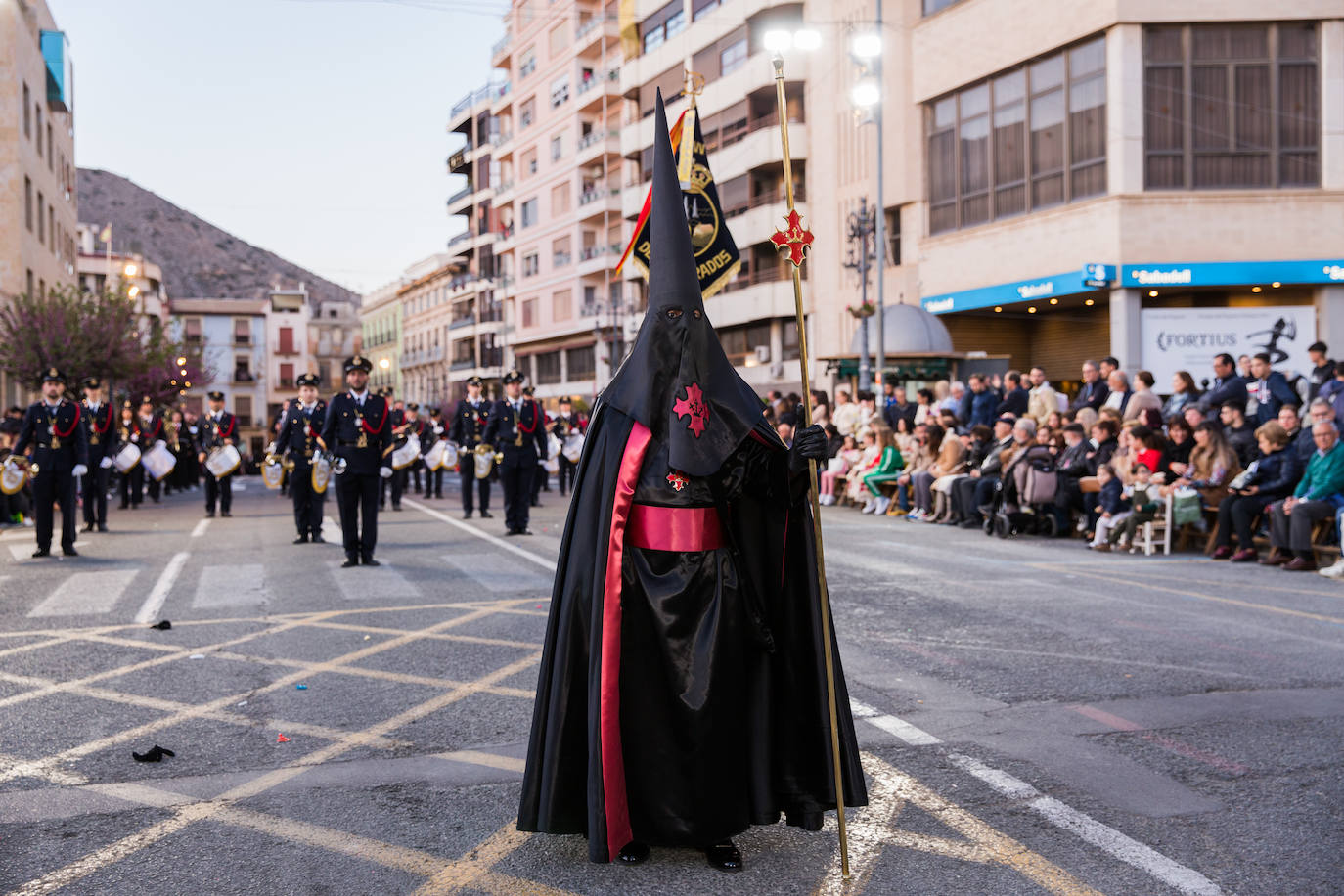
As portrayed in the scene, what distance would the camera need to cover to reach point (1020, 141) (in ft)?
96.1

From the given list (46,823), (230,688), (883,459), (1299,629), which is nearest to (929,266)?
(883,459)

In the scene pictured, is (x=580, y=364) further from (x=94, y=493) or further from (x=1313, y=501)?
(x=1313, y=501)

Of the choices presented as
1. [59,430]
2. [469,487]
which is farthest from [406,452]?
[59,430]

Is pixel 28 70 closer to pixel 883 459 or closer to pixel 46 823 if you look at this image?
pixel 883 459

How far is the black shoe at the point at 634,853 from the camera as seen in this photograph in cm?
407

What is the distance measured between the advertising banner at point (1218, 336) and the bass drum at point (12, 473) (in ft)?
68.6

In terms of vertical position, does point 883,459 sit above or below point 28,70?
below

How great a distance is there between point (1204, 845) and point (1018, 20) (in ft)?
91.8

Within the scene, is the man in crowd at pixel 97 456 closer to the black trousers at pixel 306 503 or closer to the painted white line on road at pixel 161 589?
the black trousers at pixel 306 503

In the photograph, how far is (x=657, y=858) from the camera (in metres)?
4.13

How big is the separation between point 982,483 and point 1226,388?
11.1 feet

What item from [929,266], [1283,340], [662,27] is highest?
[662,27]

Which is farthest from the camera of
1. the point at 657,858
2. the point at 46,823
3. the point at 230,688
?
the point at 230,688

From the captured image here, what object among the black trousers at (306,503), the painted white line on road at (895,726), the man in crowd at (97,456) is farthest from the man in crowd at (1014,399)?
the painted white line on road at (895,726)
